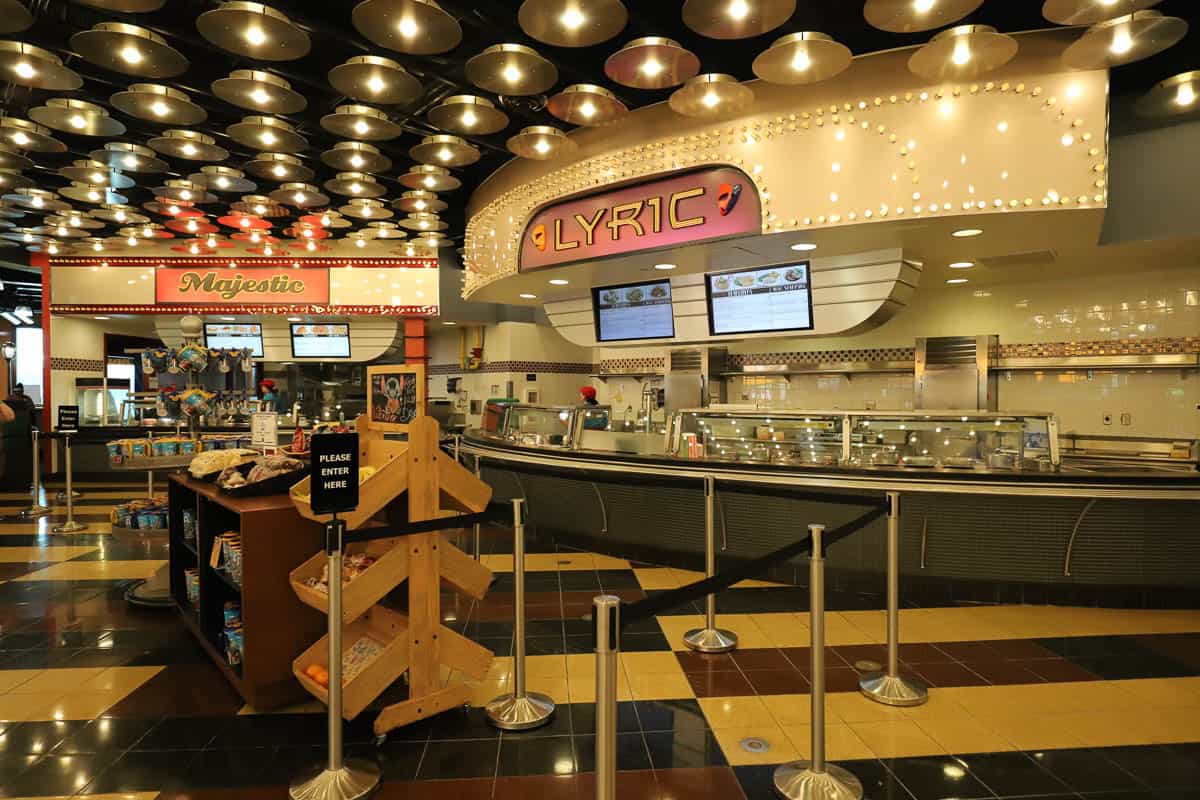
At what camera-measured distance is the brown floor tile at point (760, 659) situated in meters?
3.71

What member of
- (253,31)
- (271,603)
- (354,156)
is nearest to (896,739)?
(271,603)

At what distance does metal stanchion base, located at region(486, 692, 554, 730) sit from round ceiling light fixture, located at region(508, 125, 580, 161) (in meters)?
4.41

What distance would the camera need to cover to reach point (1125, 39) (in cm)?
372

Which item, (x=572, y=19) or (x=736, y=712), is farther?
(x=572, y=19)

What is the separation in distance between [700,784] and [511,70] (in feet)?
14.6

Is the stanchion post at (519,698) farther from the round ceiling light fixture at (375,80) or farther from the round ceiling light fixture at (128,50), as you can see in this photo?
the round ceiling light fixture at (128,50)

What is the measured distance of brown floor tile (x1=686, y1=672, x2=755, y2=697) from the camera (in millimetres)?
3367

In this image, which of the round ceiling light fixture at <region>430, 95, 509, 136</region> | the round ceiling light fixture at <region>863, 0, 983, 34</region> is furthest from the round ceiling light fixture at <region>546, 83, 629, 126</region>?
the round ceiling light fixture at <region>863, 0, 983, 34</region>

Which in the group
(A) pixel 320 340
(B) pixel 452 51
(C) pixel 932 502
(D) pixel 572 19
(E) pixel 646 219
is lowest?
(C) pixel 932 502

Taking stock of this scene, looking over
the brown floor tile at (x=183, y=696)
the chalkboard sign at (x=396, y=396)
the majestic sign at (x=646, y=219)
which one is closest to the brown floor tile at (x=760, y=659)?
the chalkboard sign at (x=396, y=396)

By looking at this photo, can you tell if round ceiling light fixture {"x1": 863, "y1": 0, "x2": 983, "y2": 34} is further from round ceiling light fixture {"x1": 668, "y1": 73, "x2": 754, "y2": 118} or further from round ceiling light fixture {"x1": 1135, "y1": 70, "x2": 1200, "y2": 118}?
round ceiling light fixture {"x1": 1135, "y1": 70, "x2": 1200, "y2": 118}

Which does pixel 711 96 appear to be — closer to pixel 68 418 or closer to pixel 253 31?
pixel 253 31

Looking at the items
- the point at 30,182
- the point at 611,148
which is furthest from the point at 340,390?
the point at 611,148

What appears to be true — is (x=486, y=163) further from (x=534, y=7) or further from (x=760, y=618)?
(x=760, y=618)
